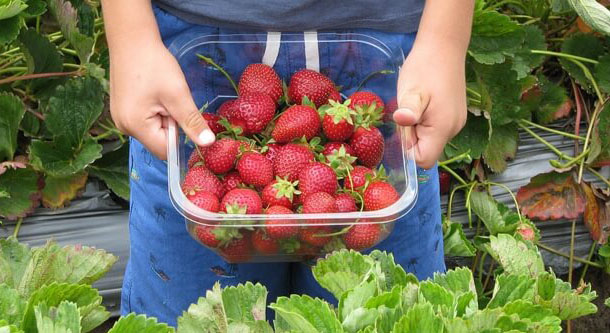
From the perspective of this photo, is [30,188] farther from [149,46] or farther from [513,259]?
[513,259]

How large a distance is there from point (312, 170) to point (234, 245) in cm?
12

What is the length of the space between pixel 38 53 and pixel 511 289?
4.09 feet

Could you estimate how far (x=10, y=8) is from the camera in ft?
4.92

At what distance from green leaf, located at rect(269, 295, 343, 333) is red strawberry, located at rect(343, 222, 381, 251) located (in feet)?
0.75

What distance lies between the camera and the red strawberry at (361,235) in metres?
0.95

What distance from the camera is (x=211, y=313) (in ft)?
2.49

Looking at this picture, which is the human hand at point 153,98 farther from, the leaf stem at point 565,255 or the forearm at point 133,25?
the leaf stem at point 565,255

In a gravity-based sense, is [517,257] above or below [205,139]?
below

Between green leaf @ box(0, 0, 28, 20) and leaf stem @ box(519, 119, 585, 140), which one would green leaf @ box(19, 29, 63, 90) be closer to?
green leaf @ box(0, 0, 28, 20)

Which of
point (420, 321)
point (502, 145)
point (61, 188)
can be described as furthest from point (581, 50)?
point (420, 321)

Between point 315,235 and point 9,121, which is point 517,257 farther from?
point 9,121

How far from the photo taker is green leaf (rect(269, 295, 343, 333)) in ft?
2.31

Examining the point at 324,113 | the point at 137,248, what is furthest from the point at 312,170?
the point at 137,248

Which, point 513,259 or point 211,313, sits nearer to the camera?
point 211,313
